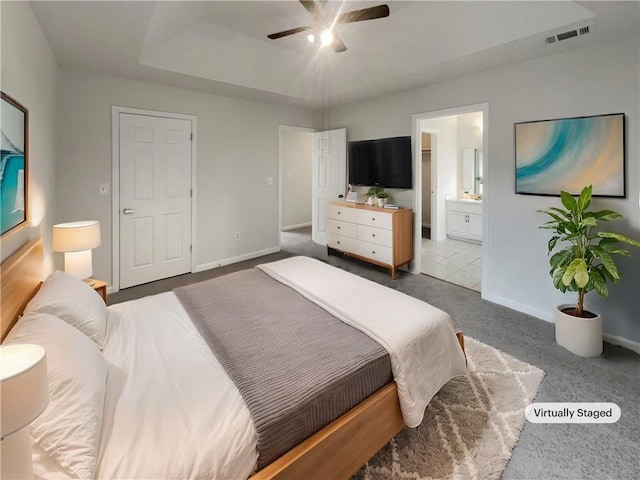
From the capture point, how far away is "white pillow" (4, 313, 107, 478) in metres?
0.94

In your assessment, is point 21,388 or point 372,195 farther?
point 372,195

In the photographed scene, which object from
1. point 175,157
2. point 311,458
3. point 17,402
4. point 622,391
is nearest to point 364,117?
point 175,157

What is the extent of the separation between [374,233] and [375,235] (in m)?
0.03

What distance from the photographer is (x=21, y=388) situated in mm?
734

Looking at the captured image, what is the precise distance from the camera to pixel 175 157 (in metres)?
4.13

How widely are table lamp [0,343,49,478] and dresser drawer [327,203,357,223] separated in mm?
4136

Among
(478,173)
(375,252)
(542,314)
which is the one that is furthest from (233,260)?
(478,173)

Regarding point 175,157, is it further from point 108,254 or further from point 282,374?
point 282,374

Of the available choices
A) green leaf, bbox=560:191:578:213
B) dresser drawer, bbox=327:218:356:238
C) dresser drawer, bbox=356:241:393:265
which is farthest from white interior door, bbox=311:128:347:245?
green leaf, bbox=560:191:578:213

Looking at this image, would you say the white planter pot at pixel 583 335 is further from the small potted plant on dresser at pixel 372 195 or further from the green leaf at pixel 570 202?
the small potted plant on dresser at pixel 372 195

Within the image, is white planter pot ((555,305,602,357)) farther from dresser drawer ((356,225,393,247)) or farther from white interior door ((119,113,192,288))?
white interior door ((119,113,192,288))

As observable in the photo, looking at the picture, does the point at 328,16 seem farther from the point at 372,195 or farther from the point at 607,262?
the point at 372,195

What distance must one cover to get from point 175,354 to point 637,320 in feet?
11.2

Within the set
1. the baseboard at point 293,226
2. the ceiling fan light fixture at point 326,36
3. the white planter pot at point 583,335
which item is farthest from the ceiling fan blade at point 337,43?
the baseboard at point 293,226
